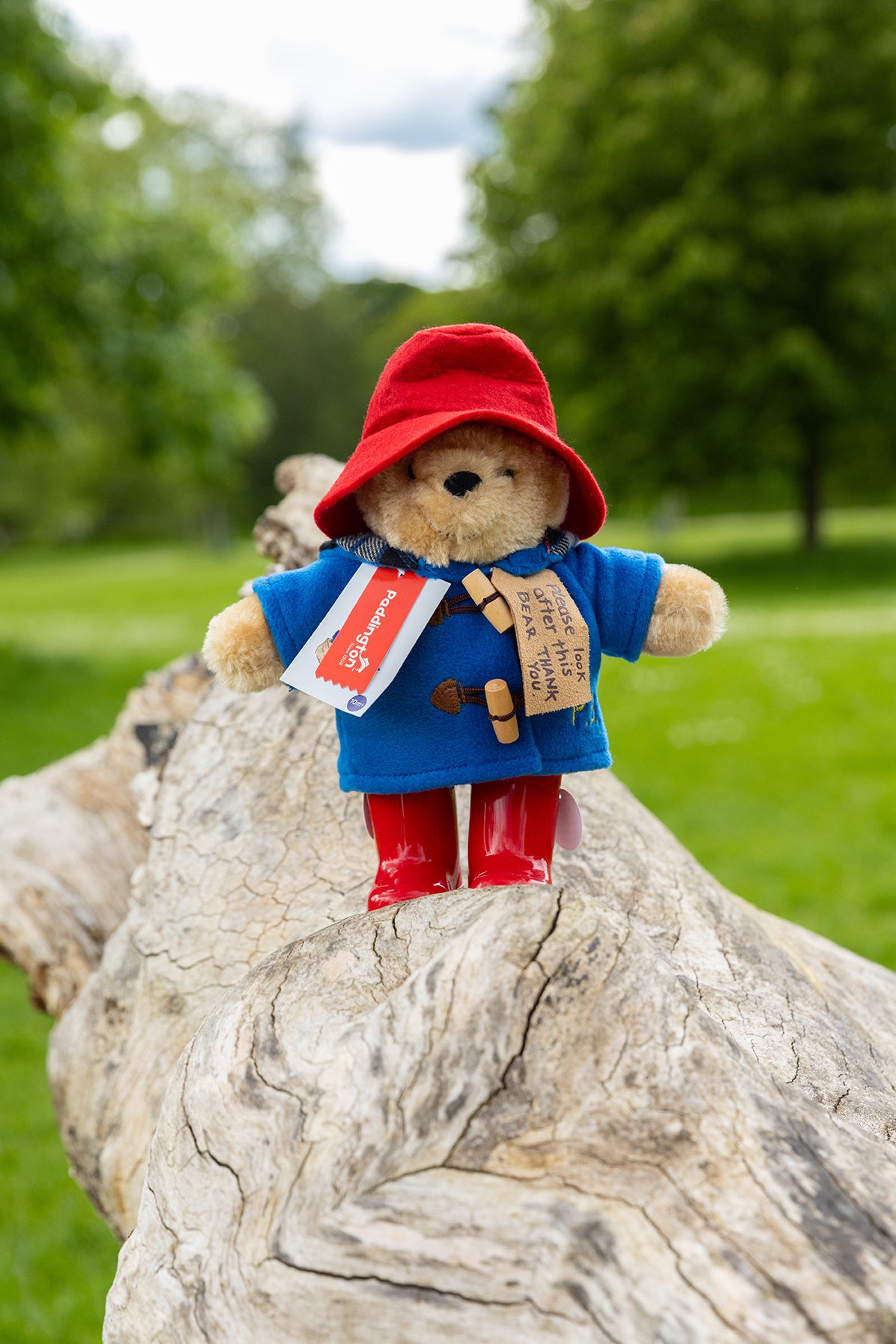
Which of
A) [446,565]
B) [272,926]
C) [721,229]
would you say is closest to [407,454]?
[446,565]

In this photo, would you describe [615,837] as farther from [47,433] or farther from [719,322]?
[719,322]

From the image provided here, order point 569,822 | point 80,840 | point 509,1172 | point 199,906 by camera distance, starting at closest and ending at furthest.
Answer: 1. point 509,1172
2. point 569,822
3. point 199,906
4. point 80,840

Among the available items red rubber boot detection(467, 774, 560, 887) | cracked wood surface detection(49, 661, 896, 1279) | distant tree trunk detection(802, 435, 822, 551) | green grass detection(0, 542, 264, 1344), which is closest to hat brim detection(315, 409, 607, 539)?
red rubber boot detection(467, 774, 560, 887)

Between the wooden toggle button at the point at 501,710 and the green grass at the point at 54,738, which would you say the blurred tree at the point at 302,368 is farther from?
the wooden toggle button at the point at 501,710

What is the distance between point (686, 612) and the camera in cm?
216

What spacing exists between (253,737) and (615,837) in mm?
1054

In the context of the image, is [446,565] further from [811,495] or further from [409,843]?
[811,495]

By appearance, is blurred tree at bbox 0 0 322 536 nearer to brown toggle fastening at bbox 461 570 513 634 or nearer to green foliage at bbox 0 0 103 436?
green foliage at bbox 0 0 103 436

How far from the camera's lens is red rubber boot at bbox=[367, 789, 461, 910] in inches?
86.4

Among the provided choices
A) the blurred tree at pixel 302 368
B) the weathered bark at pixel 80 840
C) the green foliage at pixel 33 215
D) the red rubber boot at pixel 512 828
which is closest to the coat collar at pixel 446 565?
the red rubber boot at pixel 512 828

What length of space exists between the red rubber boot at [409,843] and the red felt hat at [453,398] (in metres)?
0.60

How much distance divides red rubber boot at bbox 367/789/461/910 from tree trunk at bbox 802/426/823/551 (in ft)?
59.6

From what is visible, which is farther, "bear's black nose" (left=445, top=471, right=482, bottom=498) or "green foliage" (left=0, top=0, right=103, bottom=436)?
"green foliage" (left=0, top=0, right=103, bottom=436)

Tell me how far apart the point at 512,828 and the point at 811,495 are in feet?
61.8
